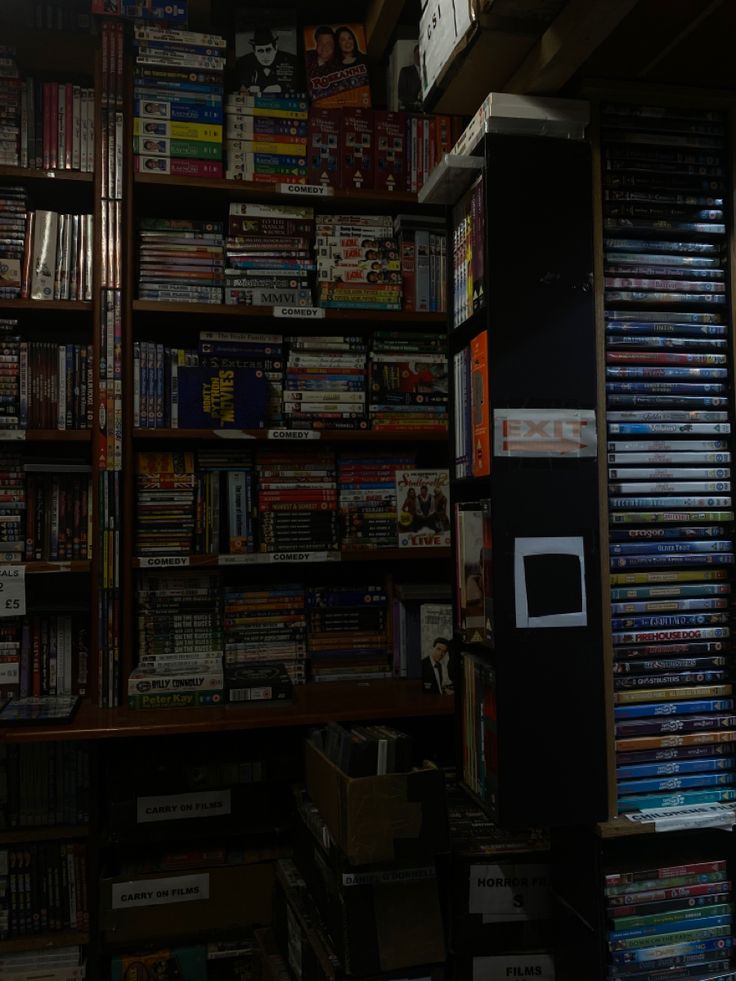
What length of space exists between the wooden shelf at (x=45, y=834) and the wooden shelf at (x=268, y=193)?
6.09 ft

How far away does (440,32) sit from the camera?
64.7 inches

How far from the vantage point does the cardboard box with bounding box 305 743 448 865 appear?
65.4 inches

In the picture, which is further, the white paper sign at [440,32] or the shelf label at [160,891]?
the shelf label at [160,891]

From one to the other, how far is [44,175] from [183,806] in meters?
1.85

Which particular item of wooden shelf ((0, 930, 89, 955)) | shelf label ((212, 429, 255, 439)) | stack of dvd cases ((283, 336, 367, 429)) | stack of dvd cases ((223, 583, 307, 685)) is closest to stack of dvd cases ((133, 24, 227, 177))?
stack of dvd cases ((283, 336, 367, 429))

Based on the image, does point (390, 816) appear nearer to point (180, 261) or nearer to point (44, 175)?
point (180, 261)

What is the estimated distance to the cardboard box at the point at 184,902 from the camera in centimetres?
218

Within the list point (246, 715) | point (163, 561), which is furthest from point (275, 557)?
point (246, 715)

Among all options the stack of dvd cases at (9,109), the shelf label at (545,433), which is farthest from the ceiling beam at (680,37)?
the stack of dvd cases at (9,109)

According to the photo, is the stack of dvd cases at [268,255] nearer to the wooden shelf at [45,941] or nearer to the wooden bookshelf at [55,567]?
the wooden bookshelf at [55,567]

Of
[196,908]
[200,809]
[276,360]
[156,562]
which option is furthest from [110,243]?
[196,908]

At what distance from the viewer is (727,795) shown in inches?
62.3

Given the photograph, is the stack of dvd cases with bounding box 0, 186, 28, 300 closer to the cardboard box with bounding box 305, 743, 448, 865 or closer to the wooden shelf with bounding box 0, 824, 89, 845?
the wooden shelf with bounding box 0, 824, 89, 845

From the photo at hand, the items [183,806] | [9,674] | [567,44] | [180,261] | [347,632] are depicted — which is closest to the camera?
[567,44]
